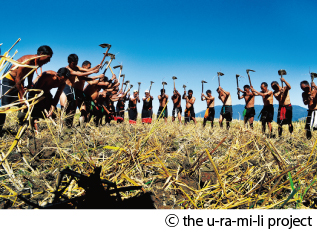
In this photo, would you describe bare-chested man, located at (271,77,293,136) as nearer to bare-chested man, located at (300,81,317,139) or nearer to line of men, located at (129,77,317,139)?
line of men, located at (129,77,317,139)

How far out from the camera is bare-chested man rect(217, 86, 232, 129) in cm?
915

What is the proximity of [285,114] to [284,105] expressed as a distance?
1.18 feet

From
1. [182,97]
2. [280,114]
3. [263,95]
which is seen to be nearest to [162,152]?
[280,114]

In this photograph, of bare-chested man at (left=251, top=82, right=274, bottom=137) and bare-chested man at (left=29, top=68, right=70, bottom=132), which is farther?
bare-chested man at (left=251, top=82, right=274, bottom=137)

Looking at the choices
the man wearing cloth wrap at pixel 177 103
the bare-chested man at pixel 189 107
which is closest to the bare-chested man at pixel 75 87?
the man wearing cloth wrap at pixel 177 103

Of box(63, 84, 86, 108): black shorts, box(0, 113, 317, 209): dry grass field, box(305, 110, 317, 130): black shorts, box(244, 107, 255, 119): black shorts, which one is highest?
box(63, 84, 86, 108): black shorts

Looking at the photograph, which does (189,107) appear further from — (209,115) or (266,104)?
(266,104)

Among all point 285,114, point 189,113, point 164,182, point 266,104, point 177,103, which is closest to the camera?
point 164,182

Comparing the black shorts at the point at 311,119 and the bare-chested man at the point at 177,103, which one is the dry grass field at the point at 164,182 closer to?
the black shorts at the point at 311,119

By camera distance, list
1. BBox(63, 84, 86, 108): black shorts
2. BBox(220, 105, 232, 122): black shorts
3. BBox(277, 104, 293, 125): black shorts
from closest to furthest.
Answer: BBox(63, 84, 86, 108): black shorts, BBox(277, 104, 293, 125): black shorts, BBox(220, 105, 232, 122): black shorts

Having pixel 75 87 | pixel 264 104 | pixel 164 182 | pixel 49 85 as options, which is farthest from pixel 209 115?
pixel 164 182

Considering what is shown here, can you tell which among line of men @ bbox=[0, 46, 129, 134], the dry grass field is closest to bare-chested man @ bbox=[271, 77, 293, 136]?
the dry grass field

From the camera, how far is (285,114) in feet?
21.1
